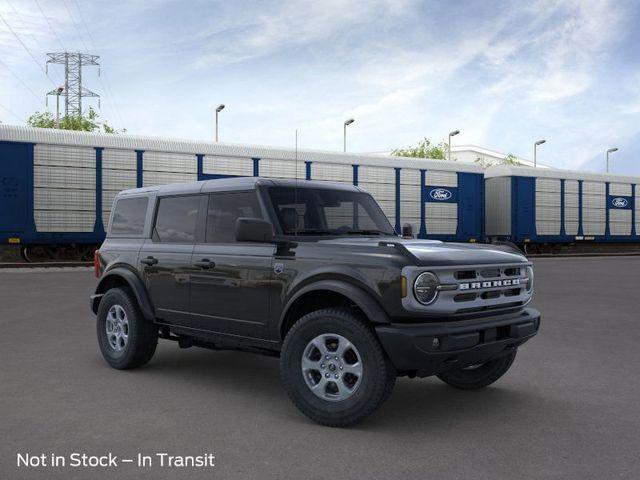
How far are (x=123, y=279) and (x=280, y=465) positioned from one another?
3642mm

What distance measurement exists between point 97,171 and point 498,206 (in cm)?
1916

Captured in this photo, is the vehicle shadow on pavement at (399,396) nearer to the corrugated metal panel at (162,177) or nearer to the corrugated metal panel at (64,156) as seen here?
the corrugated metal panel at (64,156)

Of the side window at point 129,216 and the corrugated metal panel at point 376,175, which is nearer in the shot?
the side window at point 129,216

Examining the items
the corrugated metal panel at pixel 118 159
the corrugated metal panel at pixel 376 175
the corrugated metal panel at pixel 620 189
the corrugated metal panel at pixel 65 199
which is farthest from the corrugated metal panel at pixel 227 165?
the corrugated metal panel at pixel 620 189

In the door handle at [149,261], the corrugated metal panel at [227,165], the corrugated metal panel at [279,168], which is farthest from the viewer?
the corrugated metal panel at [279,168]

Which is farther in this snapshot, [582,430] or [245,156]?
[245,156]

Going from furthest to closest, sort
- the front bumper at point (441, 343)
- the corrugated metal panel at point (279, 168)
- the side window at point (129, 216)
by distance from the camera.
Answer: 1. the corrugated metal panel at point (279, 168)
2. the side window at point (129, 216)
3. the front bumper at point (441, 343)

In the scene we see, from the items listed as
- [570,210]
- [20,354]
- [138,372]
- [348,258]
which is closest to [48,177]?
[20,354]

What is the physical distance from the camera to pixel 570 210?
33.7 meters

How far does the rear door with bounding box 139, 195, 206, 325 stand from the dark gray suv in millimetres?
15

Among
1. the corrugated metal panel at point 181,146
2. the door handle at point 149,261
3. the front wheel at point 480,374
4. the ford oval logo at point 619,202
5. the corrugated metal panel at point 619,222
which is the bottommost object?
the front wheel at point 480,374

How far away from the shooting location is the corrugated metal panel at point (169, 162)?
23.1m

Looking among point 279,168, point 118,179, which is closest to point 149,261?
point 118,179

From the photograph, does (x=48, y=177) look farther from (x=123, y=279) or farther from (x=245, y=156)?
(x=123, y=279)
